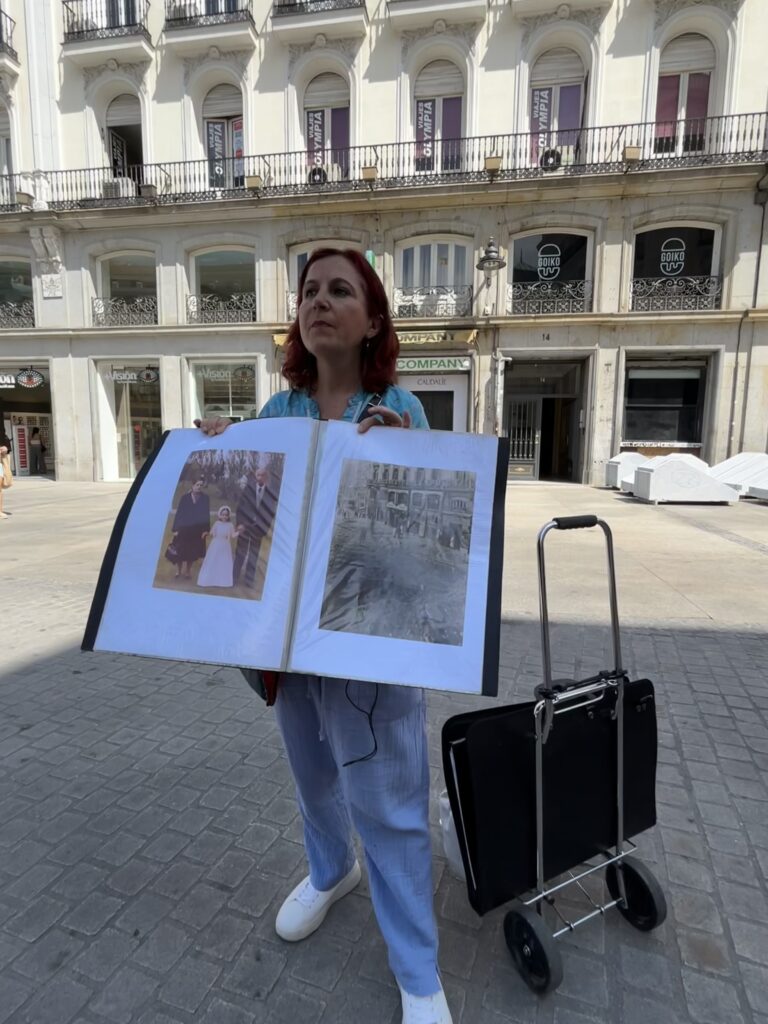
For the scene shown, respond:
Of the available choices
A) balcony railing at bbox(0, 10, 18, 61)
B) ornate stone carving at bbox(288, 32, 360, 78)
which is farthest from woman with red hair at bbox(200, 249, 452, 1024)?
balcony railing at bbox(0, 10, 18, 61)

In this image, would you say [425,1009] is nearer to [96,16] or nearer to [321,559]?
[321,559]

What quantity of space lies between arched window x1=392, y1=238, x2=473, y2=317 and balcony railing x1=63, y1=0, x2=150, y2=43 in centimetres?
1185

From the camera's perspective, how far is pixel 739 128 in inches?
615

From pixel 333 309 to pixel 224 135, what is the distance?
21205 mm

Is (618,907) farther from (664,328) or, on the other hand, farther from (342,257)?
(664,328)

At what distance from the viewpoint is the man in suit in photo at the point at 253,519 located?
143 centimetres

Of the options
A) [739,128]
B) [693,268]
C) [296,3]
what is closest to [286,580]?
[693,268]

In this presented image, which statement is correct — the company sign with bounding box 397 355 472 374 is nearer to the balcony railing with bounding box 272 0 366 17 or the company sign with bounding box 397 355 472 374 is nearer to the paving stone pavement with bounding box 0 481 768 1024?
the balcony railing with bounding box 272 0 366 17

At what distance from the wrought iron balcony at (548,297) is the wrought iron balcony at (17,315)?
54.0 ft

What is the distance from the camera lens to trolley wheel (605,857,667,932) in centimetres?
179

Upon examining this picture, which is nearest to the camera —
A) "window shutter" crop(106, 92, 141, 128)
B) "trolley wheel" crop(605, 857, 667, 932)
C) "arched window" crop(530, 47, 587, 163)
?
"trolley wheel" crop(605, 857, 667, 932)

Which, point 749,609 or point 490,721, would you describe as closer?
point 490,721

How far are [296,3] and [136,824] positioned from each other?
22.2 m

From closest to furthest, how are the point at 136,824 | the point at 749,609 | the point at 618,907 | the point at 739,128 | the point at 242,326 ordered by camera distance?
the point at 618,907
the point at 136,824
the point at 749,609
the point at 739,128
the point at 242,326
